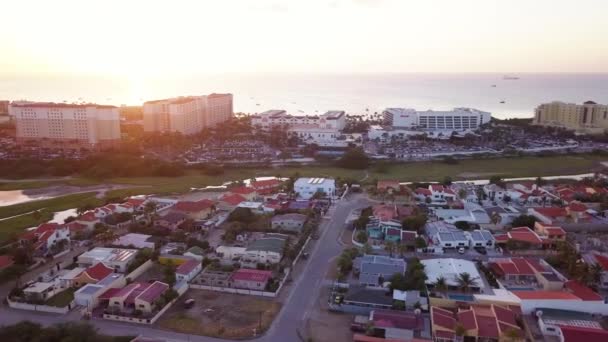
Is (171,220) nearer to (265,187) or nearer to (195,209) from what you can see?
(195,209)

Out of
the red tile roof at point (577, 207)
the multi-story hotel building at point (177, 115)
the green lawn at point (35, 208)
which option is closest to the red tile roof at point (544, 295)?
the red tile roof at point (577, 207)

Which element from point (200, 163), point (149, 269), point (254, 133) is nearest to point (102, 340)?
point (149, 269)

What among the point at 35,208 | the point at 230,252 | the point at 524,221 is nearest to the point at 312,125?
the point at 35,208

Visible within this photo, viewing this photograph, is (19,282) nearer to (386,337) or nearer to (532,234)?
(386,337)

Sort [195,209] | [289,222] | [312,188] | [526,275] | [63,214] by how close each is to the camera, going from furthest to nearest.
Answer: [312,188] < [63,214] < [195,209] < [289,222] < [526,275]

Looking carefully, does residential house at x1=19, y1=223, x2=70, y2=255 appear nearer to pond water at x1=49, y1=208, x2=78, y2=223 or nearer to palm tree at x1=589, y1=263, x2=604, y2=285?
pond water at x1=49, y1=208, x2=78, y2=223
